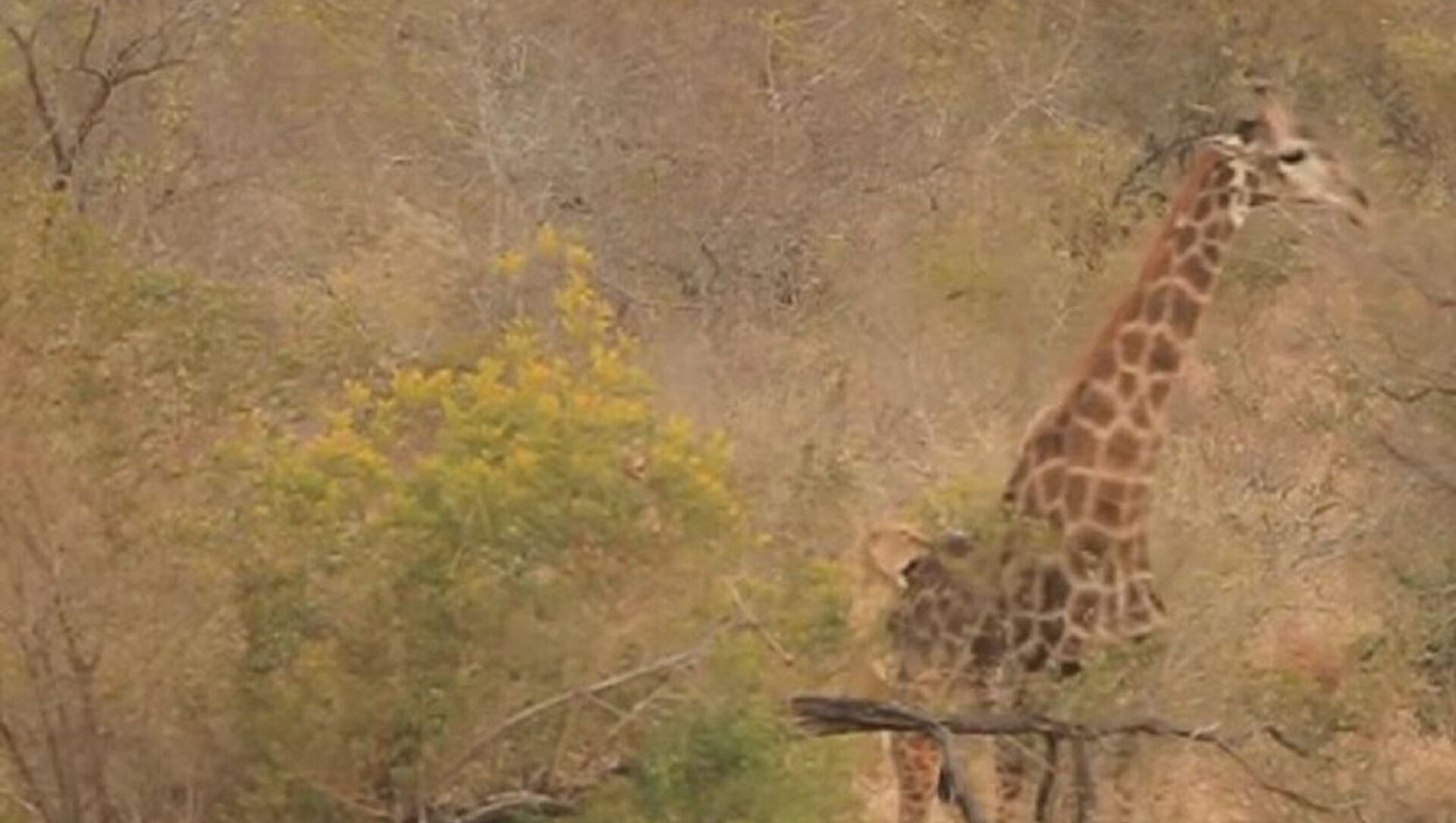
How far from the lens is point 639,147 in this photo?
558 inches

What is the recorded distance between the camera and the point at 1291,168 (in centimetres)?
809

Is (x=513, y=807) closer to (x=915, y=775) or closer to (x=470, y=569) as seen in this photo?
(x=470, y=569)

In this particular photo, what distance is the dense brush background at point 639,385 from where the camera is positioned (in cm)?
563

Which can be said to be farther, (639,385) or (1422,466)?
(1422,466)

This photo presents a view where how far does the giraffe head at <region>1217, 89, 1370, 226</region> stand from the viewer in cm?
808

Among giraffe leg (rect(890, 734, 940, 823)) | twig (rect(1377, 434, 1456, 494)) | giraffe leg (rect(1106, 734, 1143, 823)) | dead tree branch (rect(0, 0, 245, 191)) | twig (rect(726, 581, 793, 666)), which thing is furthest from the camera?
dead tree branch (rect(0, 0, 245, 191))

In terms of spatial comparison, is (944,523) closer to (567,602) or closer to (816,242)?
(567,602)

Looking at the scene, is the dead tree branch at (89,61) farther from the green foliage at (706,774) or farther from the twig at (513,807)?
the green foliage at (706,774)

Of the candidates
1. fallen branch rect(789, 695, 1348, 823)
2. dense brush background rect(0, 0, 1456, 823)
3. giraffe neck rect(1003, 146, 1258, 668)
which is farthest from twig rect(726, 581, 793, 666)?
giraffe neck rect(1003, 146, 1258, 668)

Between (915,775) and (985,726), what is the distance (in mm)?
1249

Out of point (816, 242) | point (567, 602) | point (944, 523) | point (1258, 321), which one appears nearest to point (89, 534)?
point (567, 602)

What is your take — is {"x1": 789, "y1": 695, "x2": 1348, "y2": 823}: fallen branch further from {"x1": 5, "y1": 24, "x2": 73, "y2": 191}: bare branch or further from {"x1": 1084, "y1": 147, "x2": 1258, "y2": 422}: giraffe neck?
{"x1": 5, "y1": 24, "x2": 73, "y2": 191}: bare branch

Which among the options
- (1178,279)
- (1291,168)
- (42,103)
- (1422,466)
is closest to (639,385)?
(1178,279)

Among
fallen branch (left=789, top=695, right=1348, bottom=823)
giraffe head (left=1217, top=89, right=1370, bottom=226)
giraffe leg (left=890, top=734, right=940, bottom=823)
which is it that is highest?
giraffe head (left=1217, top=89, right=1370, bottom=226)
